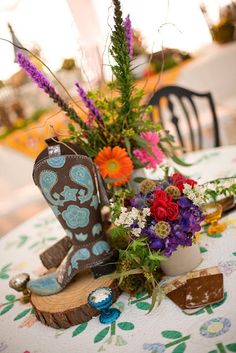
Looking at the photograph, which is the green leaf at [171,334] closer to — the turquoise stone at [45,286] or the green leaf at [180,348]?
the green leaf at [180,348]

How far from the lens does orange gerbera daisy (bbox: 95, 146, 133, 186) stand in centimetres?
86

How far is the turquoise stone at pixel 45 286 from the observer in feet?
2.75

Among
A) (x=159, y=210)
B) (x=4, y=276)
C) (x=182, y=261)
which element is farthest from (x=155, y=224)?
(x=4, y=276)

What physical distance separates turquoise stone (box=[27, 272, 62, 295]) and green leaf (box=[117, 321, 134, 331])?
0.61ft

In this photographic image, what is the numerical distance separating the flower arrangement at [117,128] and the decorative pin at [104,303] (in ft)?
0.85

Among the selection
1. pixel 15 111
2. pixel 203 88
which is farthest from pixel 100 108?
pixel 15 111

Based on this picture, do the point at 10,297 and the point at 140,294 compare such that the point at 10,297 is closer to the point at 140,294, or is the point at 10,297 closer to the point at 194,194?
the point at 140,294

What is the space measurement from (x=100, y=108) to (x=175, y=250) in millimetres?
434

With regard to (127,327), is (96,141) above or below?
above

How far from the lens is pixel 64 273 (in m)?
0.84

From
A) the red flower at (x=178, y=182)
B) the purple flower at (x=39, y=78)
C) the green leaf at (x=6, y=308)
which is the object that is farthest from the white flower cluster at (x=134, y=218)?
the green leaf at (x=6, y=308)

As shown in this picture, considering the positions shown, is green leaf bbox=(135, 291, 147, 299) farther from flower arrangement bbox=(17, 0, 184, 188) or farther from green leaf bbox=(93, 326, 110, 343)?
flower arrangement bbox=(17, 0, 184, 188)

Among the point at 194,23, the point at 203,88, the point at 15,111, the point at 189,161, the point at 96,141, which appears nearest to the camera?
the point at 96,141

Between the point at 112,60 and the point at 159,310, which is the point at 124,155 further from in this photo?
the point at 159,310
